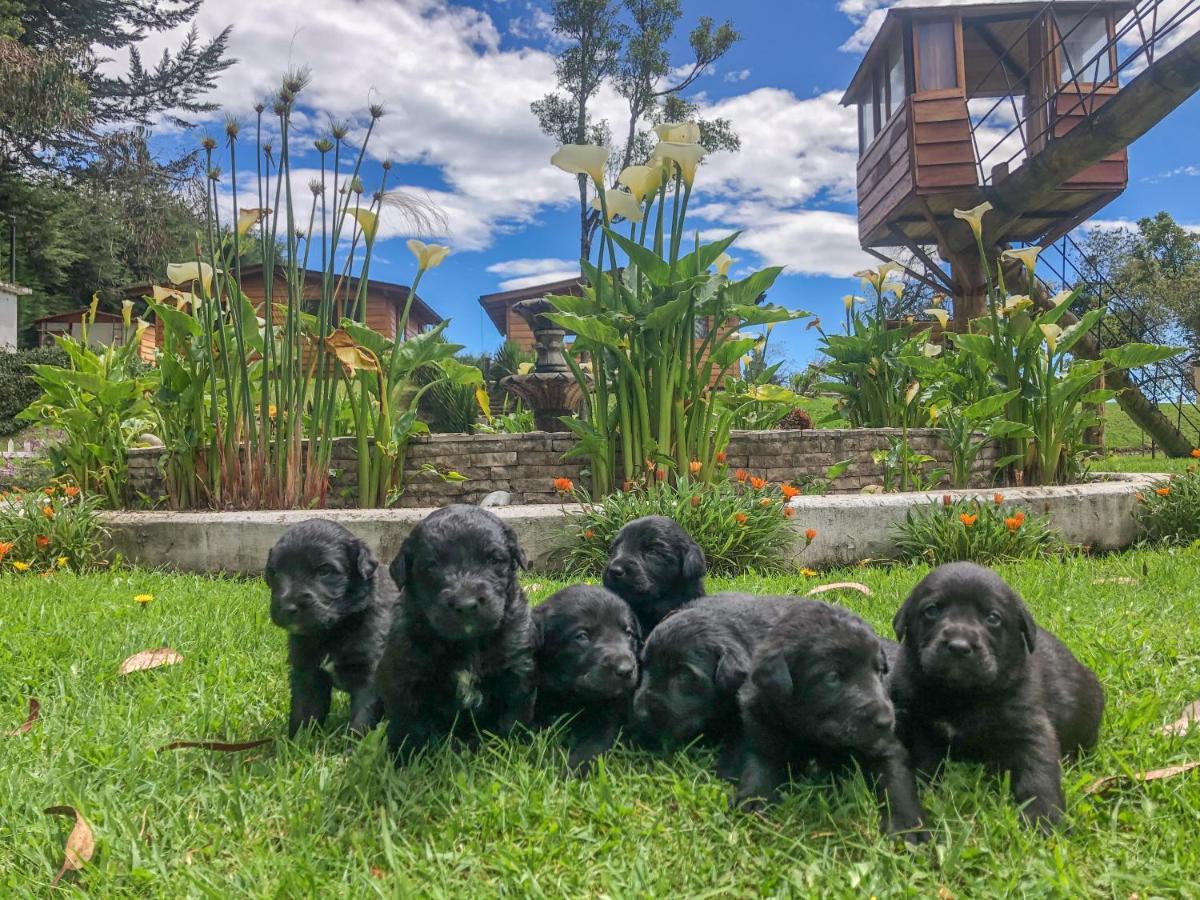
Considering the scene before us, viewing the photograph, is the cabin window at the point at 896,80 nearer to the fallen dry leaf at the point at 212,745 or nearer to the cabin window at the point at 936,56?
the cabin window at the point at 936,56

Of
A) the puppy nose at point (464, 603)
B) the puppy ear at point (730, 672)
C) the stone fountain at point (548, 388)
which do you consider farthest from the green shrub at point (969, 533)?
the stone fountain at point (548, 388)

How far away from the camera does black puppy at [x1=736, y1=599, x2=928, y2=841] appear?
6.14 ft

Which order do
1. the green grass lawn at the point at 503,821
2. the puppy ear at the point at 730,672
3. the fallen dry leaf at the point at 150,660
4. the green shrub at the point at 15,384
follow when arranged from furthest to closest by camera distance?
the green shrub at the point at 15,384
the fallen dry leaf at the point at 150,660
the puppy ear at the point at 730,672
the green grass lawn at the point at 503,821

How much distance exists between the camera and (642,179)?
5.60 m

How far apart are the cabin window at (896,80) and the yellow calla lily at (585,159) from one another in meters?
11.2

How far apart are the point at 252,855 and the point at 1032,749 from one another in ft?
5.76

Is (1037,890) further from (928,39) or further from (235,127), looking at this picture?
(928,39)

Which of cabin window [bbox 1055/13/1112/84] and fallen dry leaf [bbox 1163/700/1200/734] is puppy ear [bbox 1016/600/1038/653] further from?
cabin window [bbox 1055/13/1112/84]

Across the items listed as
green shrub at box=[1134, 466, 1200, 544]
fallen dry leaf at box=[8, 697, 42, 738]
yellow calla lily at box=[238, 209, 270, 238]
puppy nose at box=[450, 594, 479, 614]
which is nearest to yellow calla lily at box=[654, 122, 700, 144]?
yellow calla lily at box=[238, 209, 270, 238]

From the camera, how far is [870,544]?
5574 millimetres

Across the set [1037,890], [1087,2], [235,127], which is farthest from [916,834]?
[1087,2]

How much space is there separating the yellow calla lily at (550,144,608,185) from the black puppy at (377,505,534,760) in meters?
3.72

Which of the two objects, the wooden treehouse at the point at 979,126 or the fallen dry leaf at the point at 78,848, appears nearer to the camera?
the fallen dry leaf at the point at 78,848

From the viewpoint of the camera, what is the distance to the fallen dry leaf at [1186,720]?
2.29 metres
